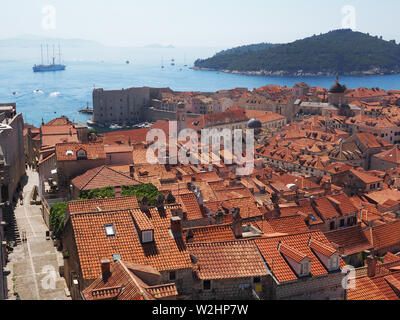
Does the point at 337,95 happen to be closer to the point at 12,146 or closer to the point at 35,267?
the point at 12,146

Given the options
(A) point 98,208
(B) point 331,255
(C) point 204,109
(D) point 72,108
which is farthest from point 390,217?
(D) point 72,108

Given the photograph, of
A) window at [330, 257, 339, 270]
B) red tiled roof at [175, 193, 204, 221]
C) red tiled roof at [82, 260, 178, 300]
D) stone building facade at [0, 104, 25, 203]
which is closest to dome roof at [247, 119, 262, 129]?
stone building facade at [0, 104, 25, 203]

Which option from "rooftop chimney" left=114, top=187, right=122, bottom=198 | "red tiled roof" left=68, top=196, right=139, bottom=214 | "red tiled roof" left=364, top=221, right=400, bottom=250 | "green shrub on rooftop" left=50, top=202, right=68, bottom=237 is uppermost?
"red tiled roof" left=68, top=196, right=139, bottom=214

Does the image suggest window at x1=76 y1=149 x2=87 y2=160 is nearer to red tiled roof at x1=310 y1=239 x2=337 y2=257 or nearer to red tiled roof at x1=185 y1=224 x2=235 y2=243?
red tiled roof at x1=185 y1=224 x2=235 y2=243

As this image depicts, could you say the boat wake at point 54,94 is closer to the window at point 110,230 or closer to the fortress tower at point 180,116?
the fortress tower at point 180,116

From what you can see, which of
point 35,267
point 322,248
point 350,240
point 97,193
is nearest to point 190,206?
point 97,193
